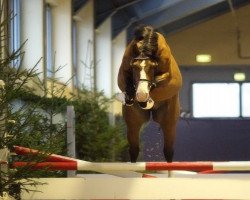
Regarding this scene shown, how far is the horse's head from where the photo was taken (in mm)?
3566

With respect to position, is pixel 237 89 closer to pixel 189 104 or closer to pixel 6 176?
pixel 189 104

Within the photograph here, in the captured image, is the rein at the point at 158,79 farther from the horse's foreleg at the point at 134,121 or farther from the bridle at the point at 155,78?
the horse's foreleg at the point at 134,121

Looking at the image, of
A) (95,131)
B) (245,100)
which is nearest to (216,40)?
(245,100)

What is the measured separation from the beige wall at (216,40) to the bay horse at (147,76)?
11.9m

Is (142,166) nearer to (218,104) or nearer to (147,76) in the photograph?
(147,76)

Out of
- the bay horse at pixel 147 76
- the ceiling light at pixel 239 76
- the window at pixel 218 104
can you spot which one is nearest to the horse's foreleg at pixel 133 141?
the bay horse at pixel 147 76

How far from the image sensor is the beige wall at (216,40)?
53.0 ft

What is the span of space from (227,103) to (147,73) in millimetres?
7212

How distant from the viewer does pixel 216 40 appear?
1650 centimetres

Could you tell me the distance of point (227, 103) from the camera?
1073cm

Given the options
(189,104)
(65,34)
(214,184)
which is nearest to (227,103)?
(189,104)

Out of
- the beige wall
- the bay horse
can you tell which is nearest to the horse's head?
the bay horse

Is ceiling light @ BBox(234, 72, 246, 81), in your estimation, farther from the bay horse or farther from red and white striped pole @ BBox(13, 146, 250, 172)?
red and white striped pole @ BBox(13, 146, 250, 172)

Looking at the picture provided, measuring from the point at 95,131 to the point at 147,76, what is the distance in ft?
17.5
